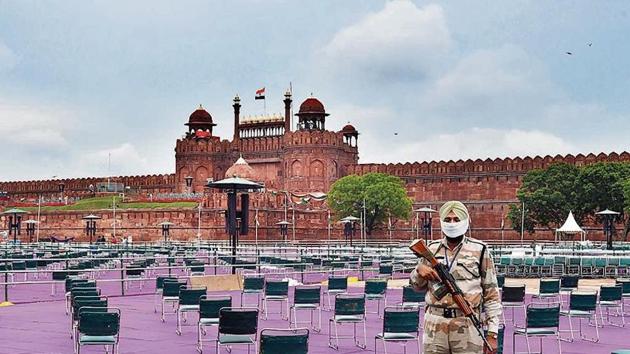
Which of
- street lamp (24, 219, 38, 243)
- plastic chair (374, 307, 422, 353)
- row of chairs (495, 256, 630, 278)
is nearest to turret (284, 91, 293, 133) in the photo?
street lamp (24, 219, 38, 243)

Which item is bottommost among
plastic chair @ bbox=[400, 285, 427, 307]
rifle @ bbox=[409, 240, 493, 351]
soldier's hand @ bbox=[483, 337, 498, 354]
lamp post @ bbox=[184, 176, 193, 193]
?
plastic chair @ bbox=[400, 285, 427, 307]

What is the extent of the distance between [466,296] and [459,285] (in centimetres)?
8

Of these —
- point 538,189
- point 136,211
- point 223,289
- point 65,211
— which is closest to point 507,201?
point 538,189

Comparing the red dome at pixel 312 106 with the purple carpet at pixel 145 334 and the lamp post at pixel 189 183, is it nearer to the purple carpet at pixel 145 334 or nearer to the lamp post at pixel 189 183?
the lamp post at pixel 189 183

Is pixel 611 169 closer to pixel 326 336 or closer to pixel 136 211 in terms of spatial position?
pixel 136 211

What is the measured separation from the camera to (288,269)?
2448 centimetres

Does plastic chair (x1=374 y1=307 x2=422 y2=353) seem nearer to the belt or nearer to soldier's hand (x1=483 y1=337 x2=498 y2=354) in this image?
the belt

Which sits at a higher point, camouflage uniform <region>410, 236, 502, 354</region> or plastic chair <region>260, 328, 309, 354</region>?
camouflage uniform <region>410, 236, 502, 354</region>

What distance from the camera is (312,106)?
8538 cm

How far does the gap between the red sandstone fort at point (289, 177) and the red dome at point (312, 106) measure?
9cm

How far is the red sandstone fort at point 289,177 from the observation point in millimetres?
72438

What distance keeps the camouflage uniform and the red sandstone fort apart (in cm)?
6235

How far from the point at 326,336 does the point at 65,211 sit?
223 feet

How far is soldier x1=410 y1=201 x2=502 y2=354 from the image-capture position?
5621 mm
